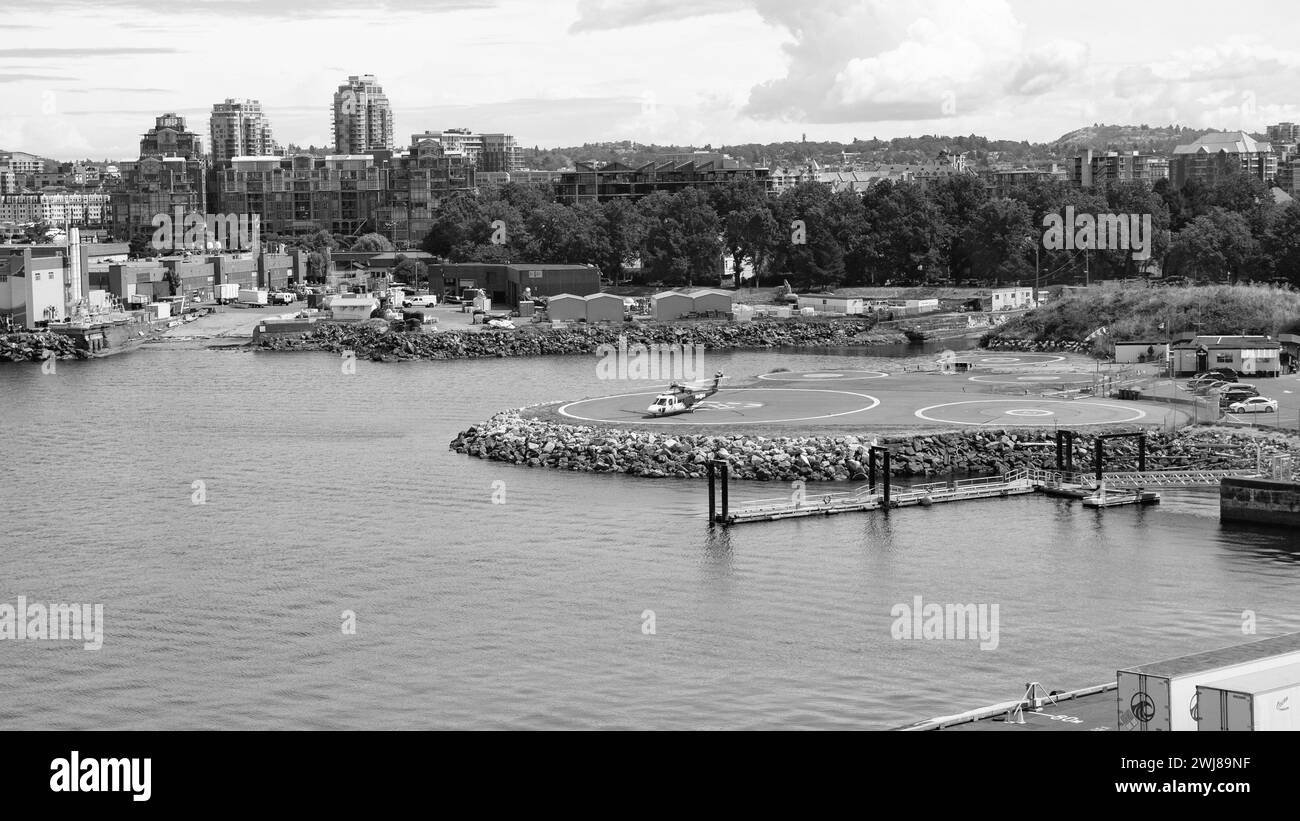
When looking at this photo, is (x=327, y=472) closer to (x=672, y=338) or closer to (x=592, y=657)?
(x=592, y=657)

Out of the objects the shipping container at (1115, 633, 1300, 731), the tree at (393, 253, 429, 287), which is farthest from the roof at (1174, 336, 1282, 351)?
the tree at (393, 253, 429, 287)

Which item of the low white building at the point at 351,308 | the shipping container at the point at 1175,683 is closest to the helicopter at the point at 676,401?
the shipping container at the point at 1175,683

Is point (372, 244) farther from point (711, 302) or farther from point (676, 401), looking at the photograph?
point (676, 401)

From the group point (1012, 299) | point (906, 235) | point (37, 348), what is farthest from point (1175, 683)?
point (906, 235)

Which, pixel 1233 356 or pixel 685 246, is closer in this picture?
pixel 1233 356

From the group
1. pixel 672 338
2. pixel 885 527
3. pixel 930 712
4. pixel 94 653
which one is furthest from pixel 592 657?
pixel 672 338

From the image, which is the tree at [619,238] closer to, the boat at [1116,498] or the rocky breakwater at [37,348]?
the rocky breakwater at [37,348]
